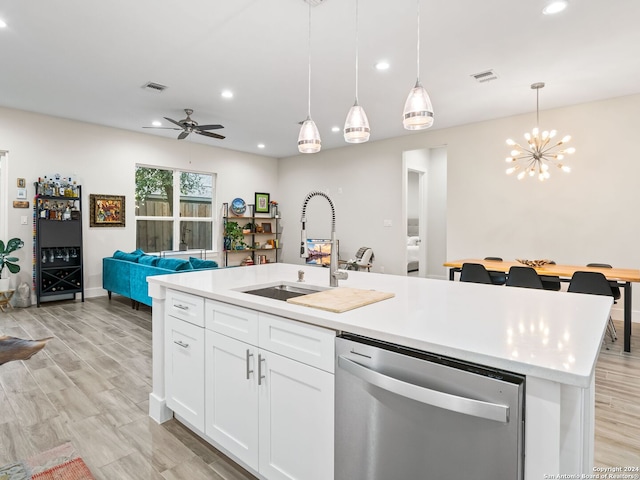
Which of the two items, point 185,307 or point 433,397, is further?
point 185,307

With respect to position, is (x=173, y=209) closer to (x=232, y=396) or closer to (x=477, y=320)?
(x=232, y=396)

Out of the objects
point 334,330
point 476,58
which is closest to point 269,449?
point 334,330

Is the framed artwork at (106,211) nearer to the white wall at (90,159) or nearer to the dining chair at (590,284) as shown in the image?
the white wall at (90,159)

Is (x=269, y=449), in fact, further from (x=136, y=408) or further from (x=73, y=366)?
(x=73, y=366)

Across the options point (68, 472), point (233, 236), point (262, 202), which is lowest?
point (68, 472)

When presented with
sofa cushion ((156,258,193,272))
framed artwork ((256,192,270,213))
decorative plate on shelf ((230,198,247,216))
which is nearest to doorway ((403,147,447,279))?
framed artwork ((256,192,270,213))

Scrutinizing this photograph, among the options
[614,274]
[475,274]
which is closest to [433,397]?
[475,274]

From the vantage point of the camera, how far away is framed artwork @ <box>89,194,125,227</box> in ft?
19.3

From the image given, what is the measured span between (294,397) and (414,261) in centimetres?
666

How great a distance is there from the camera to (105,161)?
6.02 meters

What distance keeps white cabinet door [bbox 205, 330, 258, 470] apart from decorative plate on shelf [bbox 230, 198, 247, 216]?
622 cm

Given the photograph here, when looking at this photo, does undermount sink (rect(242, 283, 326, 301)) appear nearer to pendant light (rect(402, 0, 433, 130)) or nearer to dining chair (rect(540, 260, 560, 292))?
pendant light (rect(402, 0, 433, 130))

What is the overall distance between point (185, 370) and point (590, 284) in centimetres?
359

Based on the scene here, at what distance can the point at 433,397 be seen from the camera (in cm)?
103
